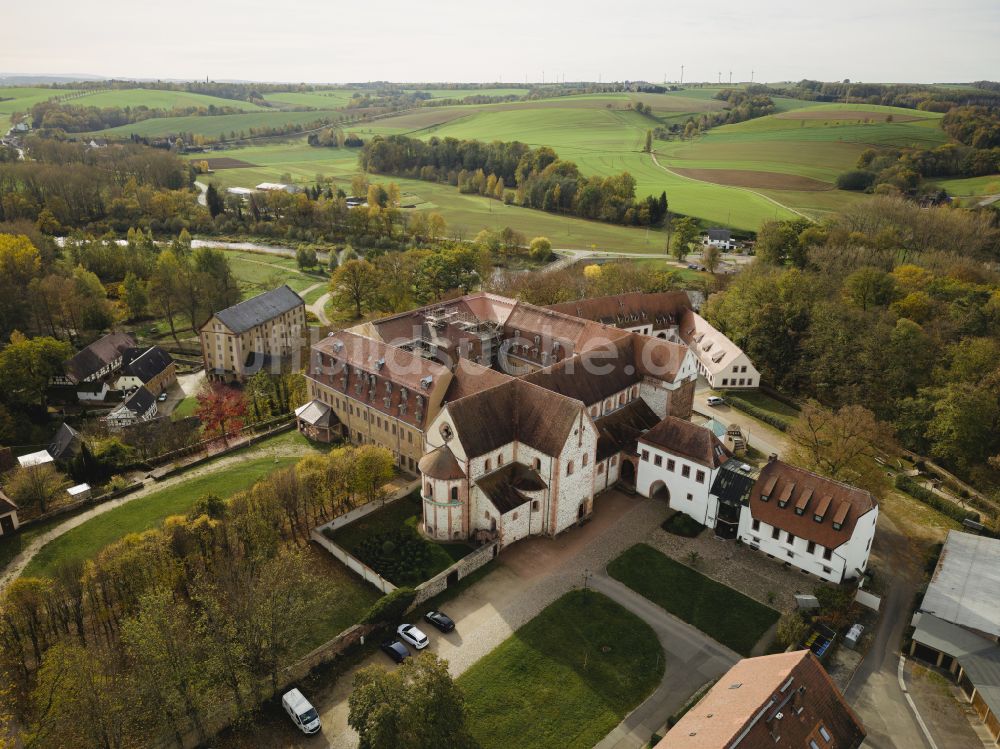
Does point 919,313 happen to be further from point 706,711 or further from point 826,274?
point 706,711

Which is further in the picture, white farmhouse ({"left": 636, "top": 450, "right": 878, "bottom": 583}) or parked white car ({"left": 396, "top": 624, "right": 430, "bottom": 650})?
white farmhouse ({"left": 636, "top": 450, "right": 878, "bottom": 583})

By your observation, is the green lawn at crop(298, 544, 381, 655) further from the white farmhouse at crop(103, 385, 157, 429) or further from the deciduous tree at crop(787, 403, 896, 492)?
the deciduous tree at crop(787, 403, 896, 492)

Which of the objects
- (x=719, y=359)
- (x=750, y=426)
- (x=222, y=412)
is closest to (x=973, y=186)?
(x=719, y=359)

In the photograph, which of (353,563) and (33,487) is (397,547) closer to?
(353,563)

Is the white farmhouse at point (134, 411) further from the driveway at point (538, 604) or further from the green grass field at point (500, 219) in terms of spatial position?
the green grass field at point (500, 219)

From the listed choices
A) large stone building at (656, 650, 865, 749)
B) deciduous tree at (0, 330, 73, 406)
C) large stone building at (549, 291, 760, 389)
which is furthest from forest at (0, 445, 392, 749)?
deciduous tree at (0, 330, 73, 406)

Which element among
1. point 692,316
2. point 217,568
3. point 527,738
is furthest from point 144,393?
point 692,316
